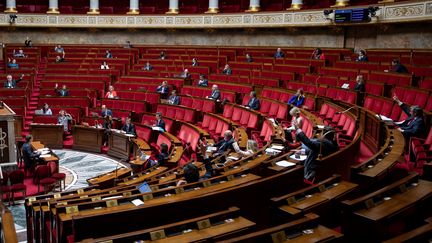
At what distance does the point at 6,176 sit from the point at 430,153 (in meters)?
5.41

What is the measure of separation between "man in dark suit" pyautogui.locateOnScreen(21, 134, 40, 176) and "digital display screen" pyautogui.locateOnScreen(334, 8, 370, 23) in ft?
28.2

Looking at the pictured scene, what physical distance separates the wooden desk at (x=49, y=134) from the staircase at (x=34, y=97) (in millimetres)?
359

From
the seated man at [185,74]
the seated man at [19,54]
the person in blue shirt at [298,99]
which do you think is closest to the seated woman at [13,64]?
the seated man at [19,54]

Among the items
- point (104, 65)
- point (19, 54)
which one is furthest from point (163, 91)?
point (19, 54)

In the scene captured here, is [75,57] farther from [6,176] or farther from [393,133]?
[393,133]

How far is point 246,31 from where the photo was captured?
16422mm

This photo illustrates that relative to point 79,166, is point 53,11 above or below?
above

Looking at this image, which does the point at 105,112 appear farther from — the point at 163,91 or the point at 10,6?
the point at 10,6

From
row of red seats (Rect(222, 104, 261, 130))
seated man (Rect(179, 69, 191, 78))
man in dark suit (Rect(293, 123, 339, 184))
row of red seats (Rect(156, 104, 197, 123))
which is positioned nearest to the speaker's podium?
row of red seats (Rect(156, 104, 197, 123))

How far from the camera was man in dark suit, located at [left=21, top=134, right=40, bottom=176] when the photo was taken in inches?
296

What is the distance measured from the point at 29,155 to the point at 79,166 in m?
1.25

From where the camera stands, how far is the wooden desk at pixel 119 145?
29.9ft

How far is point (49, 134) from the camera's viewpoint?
396 inches

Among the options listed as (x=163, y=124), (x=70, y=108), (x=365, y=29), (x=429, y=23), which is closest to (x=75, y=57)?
(x=70, y=108)
